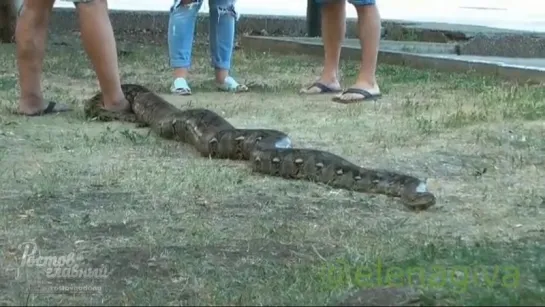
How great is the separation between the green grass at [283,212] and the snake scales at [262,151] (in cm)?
7

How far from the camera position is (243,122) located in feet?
18.7

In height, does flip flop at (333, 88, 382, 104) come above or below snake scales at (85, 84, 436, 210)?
below

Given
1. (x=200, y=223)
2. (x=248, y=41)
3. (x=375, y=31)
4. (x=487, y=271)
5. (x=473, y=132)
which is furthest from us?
(x=248, y=41)

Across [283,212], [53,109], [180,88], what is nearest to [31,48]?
[53,109]

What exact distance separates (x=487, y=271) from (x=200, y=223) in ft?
3.51

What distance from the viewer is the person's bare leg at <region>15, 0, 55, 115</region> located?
5.72 m

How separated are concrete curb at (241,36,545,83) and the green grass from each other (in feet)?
3.72

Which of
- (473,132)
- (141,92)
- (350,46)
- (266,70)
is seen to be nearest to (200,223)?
(473,132)

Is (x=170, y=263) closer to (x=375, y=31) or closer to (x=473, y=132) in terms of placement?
(x=473, y=132)

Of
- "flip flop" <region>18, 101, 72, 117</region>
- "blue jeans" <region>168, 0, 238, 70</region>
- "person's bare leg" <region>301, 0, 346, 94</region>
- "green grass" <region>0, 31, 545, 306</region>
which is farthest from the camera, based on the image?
"person's bare leg" <region>301, 0, 346, 94</region>

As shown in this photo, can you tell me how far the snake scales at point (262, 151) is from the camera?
3848mm

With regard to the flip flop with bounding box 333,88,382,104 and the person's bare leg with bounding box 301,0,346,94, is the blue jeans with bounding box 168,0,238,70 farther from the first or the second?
the flip flop with bounding box 333,88,382,104

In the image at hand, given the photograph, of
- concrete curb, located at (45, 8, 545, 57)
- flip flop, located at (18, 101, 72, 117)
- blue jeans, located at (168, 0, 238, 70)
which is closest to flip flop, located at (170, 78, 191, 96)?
blue jeans, located at (168, 0, 238, 70)

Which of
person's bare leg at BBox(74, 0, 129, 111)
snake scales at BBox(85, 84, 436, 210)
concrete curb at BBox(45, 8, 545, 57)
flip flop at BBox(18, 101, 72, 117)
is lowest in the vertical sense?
concrete curb at BBox(45, 8, 545, 57)
